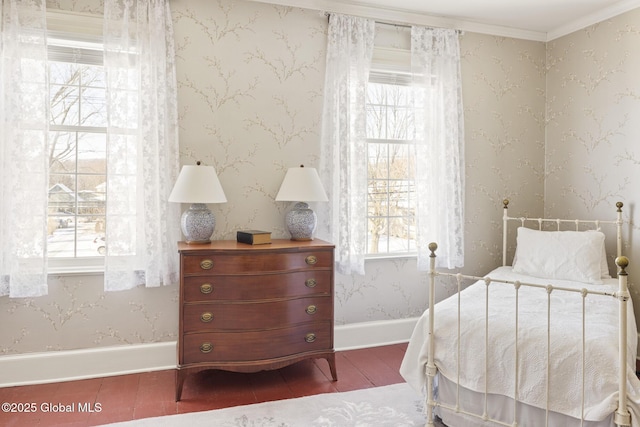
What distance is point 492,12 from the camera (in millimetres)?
3756

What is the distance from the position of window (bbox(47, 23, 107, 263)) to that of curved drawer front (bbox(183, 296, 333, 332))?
36.5 inches

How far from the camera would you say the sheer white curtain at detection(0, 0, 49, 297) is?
112 inches

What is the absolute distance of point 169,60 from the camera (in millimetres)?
3164

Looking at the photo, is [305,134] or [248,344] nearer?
[248,344]

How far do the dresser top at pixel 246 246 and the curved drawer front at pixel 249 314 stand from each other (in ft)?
1.13

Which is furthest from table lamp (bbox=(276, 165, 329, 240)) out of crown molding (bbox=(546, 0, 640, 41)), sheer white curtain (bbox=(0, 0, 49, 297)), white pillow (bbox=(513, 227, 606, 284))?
crown molding (bbox=(546, 0, 640, 41))

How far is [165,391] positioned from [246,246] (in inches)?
41.4

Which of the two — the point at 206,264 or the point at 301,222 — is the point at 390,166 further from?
the point at 206,264

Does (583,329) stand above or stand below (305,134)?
below

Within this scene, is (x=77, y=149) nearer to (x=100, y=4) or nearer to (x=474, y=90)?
(x=100, y=4)

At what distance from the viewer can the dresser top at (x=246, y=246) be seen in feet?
9.32

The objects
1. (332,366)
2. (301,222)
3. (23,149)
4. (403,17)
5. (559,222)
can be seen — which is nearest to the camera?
(23,149)

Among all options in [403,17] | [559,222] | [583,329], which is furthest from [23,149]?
[559,222]

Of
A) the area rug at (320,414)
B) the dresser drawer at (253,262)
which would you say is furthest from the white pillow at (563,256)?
the dresser drawer at (253,262)
